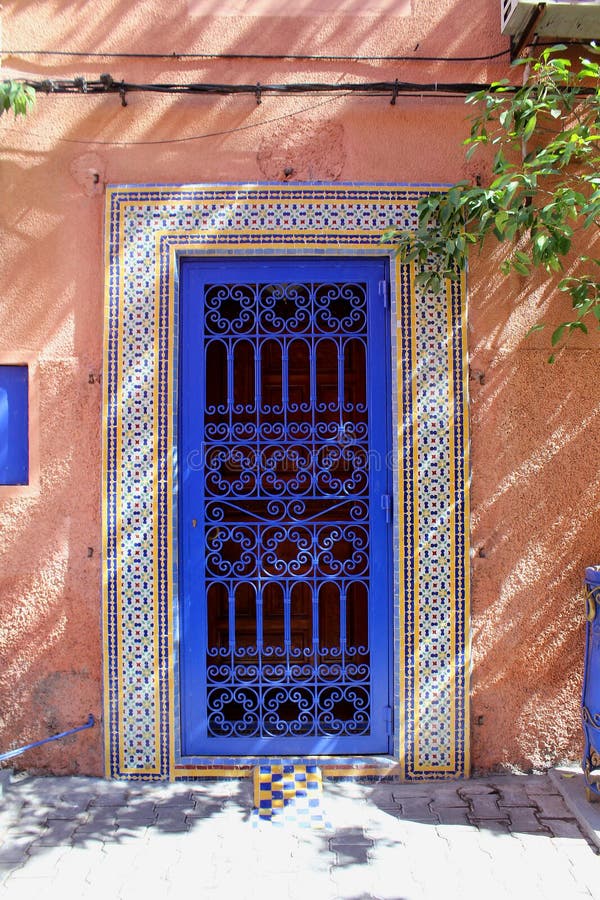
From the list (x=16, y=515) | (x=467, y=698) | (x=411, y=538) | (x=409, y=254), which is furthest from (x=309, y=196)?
(x=467, y=698)

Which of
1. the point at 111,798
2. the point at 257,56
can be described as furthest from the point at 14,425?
the point at 257,56

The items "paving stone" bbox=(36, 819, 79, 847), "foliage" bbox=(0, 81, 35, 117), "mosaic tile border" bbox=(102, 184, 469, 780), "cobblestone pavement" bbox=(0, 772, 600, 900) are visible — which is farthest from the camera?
"mosaic tile border" bbox=(102, 184, 469, 780)

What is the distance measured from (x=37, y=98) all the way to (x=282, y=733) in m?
3.21

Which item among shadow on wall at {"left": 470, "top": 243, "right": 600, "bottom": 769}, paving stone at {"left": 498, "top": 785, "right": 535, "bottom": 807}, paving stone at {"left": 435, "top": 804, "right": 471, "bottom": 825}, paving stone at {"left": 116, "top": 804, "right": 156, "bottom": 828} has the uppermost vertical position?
shadow on wall at {"left": 470, "top": 243, "right": 600, "bottom": 769}

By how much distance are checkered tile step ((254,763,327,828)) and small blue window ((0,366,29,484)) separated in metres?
1.76

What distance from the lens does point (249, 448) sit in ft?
11.2

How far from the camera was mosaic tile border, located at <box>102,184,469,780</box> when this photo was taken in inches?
127

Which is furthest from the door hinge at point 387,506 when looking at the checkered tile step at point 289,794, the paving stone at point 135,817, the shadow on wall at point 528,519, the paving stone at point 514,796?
the paving stone at point 135,817

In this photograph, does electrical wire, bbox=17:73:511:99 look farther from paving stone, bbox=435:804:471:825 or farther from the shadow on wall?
paving stone, bbox=435:804:471:825

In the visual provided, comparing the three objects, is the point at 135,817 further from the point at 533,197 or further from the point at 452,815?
the point at 533,197

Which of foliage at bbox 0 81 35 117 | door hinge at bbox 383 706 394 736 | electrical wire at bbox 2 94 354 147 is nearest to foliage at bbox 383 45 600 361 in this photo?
electrical wire at bbox 2 94 354 147

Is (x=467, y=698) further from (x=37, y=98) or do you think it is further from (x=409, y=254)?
(x=37, y=98)

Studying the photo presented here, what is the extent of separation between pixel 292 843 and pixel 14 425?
2187 mm

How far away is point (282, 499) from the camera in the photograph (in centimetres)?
333
